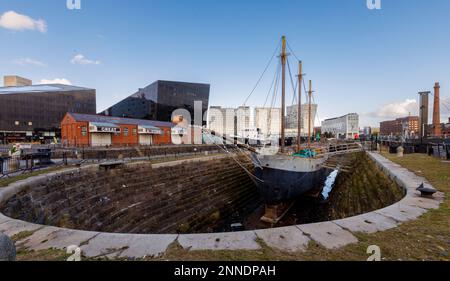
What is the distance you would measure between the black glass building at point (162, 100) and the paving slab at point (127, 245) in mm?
53513

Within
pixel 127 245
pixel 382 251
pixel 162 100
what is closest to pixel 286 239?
pixel 382 251

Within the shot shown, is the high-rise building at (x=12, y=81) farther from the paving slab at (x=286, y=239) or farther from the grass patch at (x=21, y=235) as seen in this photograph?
the paving slab at (x=286, y=239)

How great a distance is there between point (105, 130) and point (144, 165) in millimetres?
17249

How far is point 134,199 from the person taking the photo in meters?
10.7

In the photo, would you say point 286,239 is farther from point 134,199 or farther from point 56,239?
point 134,199

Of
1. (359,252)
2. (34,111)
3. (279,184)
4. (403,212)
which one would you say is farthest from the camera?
(34,111)

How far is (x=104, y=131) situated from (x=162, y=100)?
28770mm

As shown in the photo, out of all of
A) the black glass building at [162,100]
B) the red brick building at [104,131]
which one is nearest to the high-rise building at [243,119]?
the black glass building at [162,100]

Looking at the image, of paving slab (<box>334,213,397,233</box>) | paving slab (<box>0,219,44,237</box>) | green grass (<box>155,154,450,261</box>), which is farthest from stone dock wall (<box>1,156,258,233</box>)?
paving slab (<box>334,213,397,233</box>)

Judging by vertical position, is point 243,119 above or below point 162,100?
below

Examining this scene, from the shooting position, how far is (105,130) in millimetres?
26719

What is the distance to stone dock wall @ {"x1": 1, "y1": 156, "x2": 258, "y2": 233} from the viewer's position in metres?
7.16

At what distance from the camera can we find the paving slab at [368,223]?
11.8 feet
